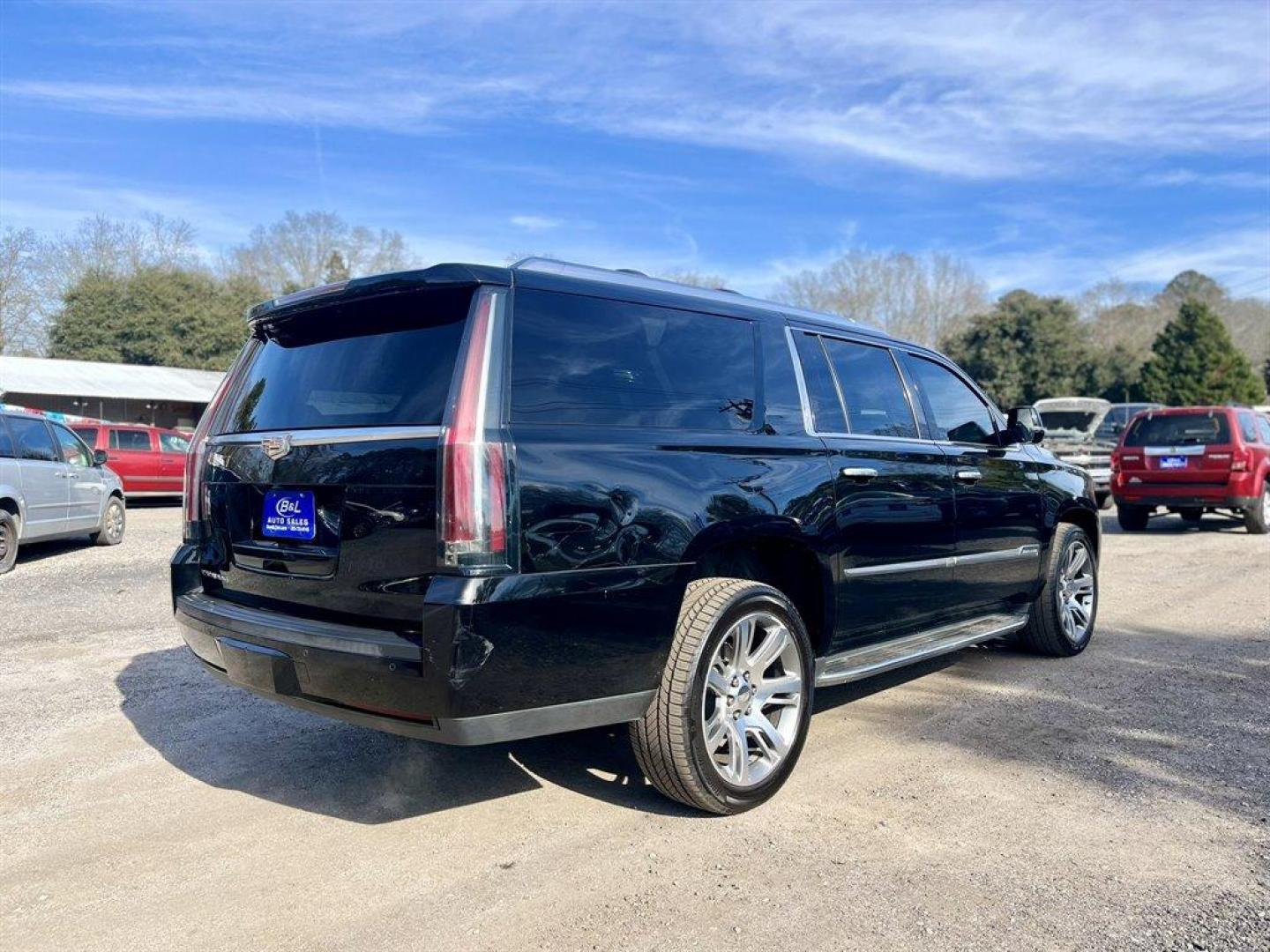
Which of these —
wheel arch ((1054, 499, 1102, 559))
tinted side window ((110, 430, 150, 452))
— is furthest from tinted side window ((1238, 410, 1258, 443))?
tinted side window ((110, 430, 150, 452))

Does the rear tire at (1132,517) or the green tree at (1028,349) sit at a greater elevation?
the green tree at (1028,349)

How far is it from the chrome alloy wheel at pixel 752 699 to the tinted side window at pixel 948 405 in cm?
182

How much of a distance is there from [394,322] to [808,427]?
71.4 inches

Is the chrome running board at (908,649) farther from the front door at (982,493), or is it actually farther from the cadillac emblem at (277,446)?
the cadillac emblem at (277,446)

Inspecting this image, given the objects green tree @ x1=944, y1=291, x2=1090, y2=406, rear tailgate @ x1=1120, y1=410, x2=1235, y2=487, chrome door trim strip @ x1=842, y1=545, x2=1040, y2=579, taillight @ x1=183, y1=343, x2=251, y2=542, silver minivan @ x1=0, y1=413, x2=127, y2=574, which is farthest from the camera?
green tree @ x1=944, y1=291, x2=1090, y2=406

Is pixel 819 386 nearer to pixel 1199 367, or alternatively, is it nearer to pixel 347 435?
pixel 347 435

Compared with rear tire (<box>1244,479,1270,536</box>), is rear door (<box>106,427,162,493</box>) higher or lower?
higher

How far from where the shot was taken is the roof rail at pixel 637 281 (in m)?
3.49

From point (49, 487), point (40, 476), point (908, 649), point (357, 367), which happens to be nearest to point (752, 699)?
point (908, 649)

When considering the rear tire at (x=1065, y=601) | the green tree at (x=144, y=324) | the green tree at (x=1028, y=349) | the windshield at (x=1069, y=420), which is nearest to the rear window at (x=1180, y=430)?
the rear tire at (x=1065, y=601)

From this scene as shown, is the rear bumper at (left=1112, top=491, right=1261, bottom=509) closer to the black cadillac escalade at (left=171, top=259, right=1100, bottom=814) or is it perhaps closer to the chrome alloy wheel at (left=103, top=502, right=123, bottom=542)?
the black cadillac escalade at (left=171, top=259, right=1100, bottom=814)

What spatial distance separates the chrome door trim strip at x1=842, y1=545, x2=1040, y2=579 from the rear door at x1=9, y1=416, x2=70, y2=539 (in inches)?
374

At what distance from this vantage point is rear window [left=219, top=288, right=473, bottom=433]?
3230mm

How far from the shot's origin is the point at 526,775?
161 inches
